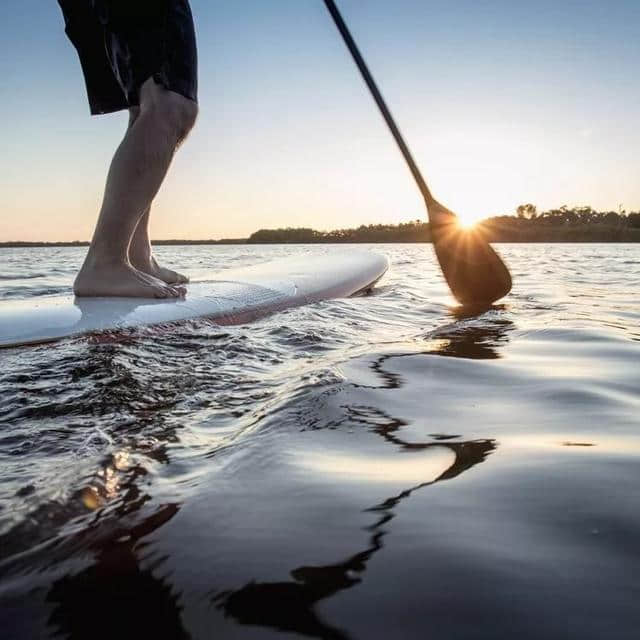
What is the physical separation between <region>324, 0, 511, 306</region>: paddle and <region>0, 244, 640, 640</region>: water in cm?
148

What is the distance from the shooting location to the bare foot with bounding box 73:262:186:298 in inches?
95.5

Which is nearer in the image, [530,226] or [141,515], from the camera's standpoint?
[141,515]

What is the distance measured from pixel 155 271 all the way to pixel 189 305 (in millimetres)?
721

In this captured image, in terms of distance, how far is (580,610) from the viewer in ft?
1.70

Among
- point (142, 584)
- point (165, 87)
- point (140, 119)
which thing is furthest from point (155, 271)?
point (142, 584)

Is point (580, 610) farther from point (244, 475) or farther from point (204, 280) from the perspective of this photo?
point (204, 280)

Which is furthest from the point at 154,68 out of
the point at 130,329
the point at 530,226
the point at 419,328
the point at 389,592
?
the point at 530,226

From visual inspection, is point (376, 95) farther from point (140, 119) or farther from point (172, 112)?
point (140, 119)

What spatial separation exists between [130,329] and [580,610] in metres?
1.71

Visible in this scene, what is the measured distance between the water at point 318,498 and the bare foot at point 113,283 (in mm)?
764

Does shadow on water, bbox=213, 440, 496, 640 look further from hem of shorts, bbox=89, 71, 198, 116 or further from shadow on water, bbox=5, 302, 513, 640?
hem of shorts, bbox=89, 71, 198, 116

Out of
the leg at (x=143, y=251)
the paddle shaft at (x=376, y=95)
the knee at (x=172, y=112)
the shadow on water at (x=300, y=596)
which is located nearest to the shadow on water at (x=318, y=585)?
the shadow on water at (x=300, y=596)

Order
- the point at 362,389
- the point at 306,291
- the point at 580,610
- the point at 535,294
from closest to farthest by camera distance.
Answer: the point at 580,610 < the point at 362,389 < the point at 306,291 < the point at 535,294

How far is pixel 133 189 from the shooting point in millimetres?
2340
